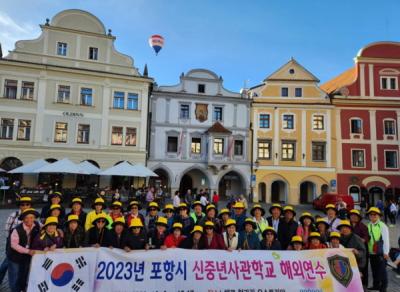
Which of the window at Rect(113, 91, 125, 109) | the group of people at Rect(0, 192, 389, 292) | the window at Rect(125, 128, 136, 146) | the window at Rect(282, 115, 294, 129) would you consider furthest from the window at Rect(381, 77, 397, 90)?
the group of people at Rect(0, 192, 389, 292)

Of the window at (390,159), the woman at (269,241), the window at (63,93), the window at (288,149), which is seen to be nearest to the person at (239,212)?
the woman at (269,241)

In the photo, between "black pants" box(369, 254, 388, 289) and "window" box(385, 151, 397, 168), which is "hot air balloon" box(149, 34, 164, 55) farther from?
"black pants" box(369, 254, 388, 289)

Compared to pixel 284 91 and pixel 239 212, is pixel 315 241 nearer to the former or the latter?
pixel 239 212

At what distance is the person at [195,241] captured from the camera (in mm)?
5461

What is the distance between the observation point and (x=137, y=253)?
16.7ft

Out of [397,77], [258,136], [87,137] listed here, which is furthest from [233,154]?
[397,77]

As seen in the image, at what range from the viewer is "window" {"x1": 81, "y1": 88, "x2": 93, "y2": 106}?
2361 centimetres

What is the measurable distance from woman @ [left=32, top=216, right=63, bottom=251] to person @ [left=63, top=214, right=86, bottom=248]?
13 centimetres

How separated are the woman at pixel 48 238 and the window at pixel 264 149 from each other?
23.6 meters

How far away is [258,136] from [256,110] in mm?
2473

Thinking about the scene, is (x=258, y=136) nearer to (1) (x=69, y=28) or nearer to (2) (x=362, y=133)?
(2) (x=362, y=133)

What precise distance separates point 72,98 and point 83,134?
9.71 ft

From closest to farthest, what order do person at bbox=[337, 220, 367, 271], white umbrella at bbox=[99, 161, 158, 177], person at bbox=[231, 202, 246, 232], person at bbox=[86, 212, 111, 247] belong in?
person at bbox=[86, 212, 111, 247] < person at bbox=[337, 220, 367, 271] < person at bbox=[231, 202, 246, 232] < white umbrella at bbox=[99, 161, 158, 177]

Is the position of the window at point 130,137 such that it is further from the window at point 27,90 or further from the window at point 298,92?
the window at point 298,92
